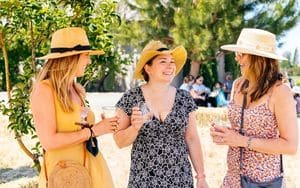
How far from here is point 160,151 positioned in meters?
3.10

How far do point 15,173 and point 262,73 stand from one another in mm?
5027

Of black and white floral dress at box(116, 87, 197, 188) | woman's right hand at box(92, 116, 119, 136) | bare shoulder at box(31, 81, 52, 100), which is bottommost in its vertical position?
black and white floral dress at box(116, 87, 197, 188)

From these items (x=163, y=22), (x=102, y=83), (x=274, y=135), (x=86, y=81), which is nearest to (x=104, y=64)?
(x=86, y=81)

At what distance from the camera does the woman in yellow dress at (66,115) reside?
2756 millimetres

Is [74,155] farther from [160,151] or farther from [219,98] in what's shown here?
[219,98]

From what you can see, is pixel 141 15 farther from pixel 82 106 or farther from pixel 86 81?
pixel 82 106

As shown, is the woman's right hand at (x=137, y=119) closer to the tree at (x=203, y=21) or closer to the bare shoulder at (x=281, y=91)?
the bare shoulder at (x=281, y=91)

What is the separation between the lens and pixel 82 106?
2.93 m

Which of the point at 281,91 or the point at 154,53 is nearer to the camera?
the point at 281,91

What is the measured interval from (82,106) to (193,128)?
2.24 feet

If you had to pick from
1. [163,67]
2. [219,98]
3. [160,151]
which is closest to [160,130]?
[160,151]

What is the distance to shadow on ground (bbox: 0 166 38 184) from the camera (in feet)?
22.4

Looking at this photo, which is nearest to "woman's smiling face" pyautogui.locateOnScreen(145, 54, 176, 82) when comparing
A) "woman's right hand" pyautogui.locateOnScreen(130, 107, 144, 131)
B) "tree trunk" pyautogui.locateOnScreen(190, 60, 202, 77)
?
"woman's right hand" pyautogui.locateOnScreen(130, 107, 144, 131)

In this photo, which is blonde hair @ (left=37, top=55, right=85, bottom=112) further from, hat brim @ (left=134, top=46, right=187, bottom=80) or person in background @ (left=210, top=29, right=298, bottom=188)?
person in background @ (left=210, top=29, right=298, bottom=188)
